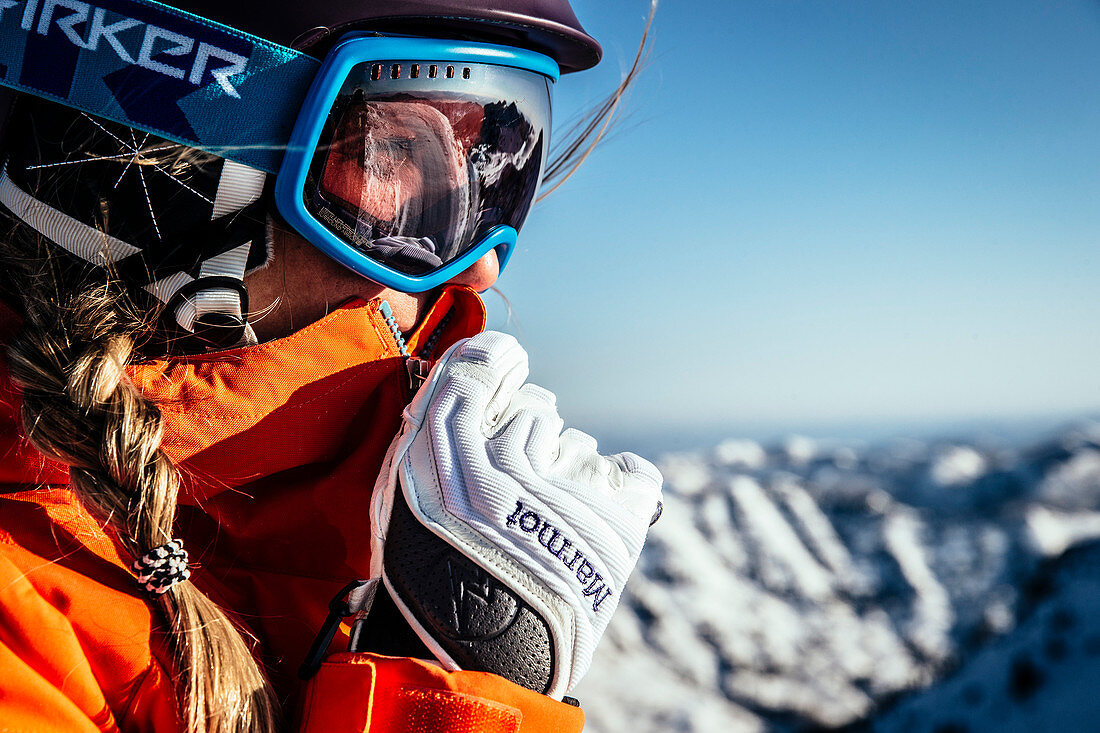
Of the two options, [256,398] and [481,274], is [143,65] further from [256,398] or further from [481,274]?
[481,274]

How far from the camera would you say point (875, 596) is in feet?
6.85

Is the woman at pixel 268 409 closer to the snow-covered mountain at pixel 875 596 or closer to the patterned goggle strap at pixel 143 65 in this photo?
the patterned goggle strap at pixel 143 65

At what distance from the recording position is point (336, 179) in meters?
1.14

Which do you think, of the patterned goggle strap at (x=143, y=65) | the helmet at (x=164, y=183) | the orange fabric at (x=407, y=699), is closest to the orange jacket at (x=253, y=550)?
the orange fabric at (x=407, y=699)

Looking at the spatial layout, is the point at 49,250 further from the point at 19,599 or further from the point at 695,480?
the point at 695,480

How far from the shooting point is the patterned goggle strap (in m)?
1.03

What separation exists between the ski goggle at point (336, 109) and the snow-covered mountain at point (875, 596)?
0.82 m

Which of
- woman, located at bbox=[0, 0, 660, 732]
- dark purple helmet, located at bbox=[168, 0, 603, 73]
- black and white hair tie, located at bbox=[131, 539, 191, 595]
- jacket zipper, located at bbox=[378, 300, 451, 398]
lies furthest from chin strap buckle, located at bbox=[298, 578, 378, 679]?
dark purple helmet, located at bbox=[168, 0, 603, 73]

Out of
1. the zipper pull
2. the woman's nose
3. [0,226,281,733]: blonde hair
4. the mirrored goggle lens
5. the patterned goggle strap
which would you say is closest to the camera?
[0,226,281,733]: blonde hair

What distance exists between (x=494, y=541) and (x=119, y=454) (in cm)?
51

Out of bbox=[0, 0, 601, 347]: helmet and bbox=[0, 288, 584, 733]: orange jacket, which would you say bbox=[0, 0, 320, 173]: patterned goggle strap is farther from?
bbox=[0, 288, 584, 733]: orange jacket

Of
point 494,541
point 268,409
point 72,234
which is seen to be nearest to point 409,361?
point 268,409

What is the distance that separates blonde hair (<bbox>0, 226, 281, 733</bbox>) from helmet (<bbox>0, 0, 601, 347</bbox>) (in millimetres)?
93

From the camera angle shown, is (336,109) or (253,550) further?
(253,550)
